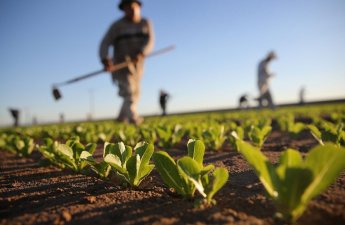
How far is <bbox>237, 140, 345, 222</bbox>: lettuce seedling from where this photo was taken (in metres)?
0.90

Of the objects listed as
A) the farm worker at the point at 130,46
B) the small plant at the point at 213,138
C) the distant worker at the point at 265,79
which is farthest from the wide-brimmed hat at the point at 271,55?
the small plant at the point at 213,138

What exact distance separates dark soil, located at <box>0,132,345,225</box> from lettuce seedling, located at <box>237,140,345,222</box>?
0.39 ft

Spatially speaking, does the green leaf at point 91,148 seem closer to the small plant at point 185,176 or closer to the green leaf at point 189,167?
the small plant at point 185,176

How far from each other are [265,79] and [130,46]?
8.29 metres

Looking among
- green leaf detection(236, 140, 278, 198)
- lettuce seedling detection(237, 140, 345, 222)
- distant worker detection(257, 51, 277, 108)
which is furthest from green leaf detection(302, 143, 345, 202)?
distant worker detection(257, 51, 277, 108)

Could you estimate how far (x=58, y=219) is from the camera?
3.77ft

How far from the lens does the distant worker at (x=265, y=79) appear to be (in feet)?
43.9

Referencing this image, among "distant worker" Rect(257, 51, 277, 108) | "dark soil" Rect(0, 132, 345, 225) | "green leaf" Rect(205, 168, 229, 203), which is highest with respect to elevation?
"distant worker" Rect(257, 51, 277, 108)

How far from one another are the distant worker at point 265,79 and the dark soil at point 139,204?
12.3m

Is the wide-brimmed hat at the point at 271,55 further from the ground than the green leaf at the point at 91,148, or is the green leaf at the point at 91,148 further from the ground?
the wide-brimmed hat at the point at 271,55

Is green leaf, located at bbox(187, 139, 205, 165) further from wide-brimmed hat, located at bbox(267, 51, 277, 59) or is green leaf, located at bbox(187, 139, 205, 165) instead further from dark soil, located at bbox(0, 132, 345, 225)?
wide-brimmed hat, located at bbox(267, 51, 277, 59)

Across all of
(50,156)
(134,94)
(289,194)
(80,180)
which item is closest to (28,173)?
(50,156)

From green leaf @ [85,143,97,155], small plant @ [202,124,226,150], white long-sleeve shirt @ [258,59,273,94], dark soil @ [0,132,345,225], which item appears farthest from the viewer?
white long-sleeve shirt @ [258,59,273,94]

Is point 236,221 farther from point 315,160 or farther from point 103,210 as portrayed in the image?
point 103,210
